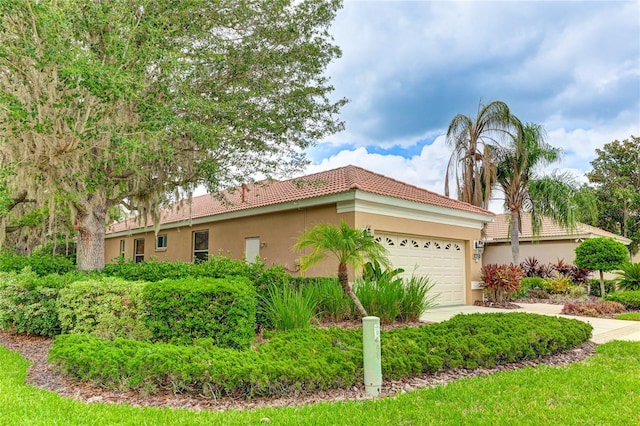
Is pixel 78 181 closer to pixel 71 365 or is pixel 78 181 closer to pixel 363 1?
pixel 71 365

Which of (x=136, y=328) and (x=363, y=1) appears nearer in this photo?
(x=136, y=328)

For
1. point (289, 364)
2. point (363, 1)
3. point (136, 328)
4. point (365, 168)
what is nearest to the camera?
point (289, 364)

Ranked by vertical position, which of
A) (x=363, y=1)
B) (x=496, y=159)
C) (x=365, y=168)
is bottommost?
(x=365, y=168)

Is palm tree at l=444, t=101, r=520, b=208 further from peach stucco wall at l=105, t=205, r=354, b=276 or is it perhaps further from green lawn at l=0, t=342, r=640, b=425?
green lawn at l=0, t=342, r=640, b=425

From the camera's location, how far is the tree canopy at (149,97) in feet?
24.0

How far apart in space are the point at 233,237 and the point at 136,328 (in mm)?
8719

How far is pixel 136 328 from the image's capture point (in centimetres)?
602

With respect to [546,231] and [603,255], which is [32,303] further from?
[546,231]

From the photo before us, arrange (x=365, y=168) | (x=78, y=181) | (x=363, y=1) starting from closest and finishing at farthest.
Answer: (x=78, y=181)
(x=363, y=1)
(x=365, y=168)

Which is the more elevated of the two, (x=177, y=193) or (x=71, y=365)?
(x=177, y=193)

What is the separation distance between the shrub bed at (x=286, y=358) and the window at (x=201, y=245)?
10.8m

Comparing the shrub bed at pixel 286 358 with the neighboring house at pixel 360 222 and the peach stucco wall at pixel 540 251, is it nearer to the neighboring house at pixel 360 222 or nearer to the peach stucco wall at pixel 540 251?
the neighboring house at pixel 360 222

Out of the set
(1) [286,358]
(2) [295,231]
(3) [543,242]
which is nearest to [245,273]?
(1) [286,358]

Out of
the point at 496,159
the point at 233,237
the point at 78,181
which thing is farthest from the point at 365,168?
the point at 78,181
